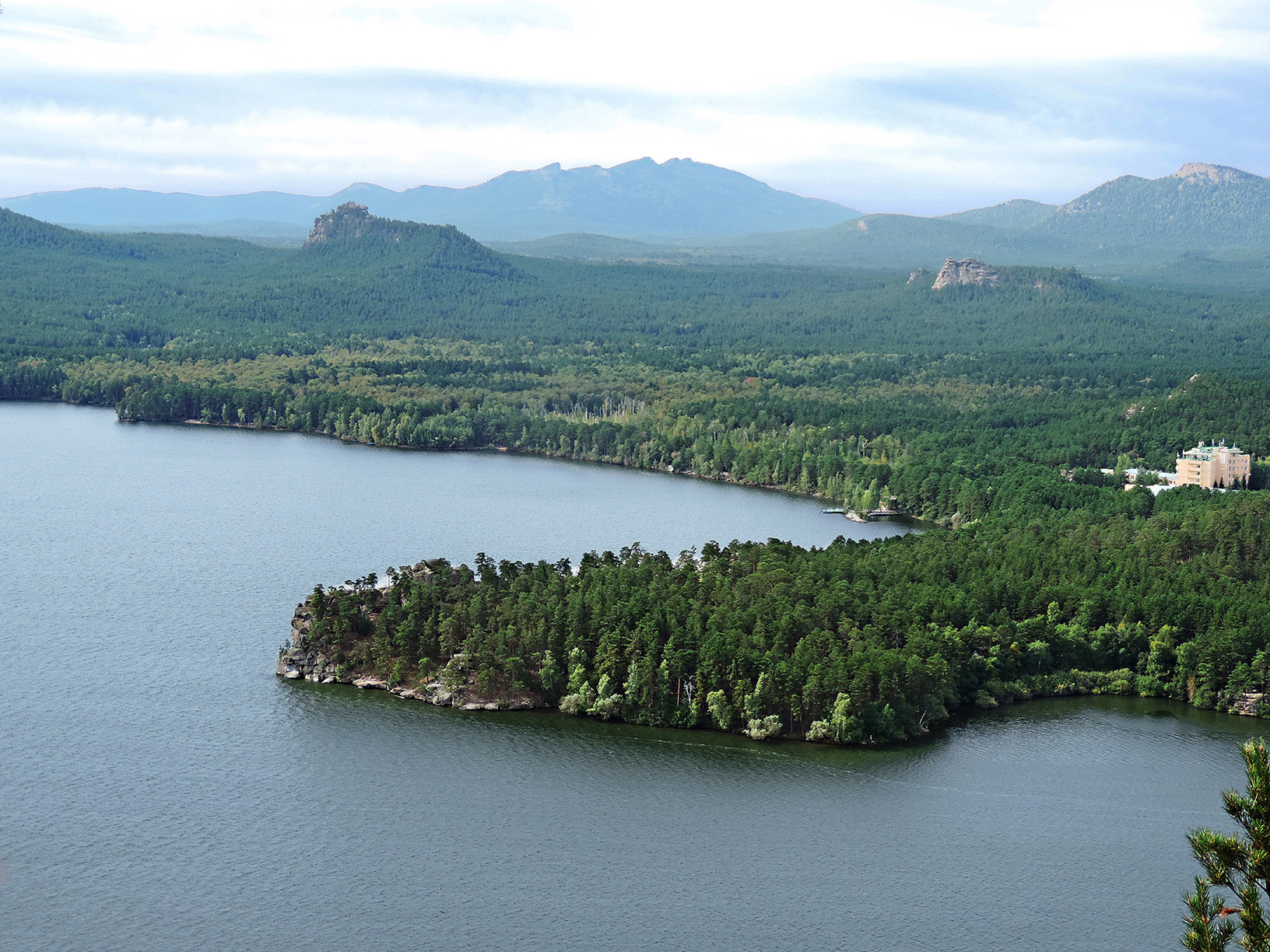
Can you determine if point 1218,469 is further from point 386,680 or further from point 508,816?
point 508,816

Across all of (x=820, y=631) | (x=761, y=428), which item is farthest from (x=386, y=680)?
(x=761, y=428)

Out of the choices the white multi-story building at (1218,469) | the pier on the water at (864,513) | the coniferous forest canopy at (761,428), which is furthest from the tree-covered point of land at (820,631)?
the white multi-story building at (1218,469)

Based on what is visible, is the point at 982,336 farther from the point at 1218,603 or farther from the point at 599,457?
the point at 1218,603

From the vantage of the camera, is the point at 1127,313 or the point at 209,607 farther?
the point at 1127,313

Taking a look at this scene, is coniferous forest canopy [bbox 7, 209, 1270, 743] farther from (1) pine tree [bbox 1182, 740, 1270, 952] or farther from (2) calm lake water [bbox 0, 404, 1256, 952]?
(1) pine tree [bbox 1182, 740, 1270, 952]

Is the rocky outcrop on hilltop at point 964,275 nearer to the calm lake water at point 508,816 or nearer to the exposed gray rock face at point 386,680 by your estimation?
the calm lake water at point 508,816

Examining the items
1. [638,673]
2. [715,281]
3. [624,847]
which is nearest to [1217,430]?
[638,673]
